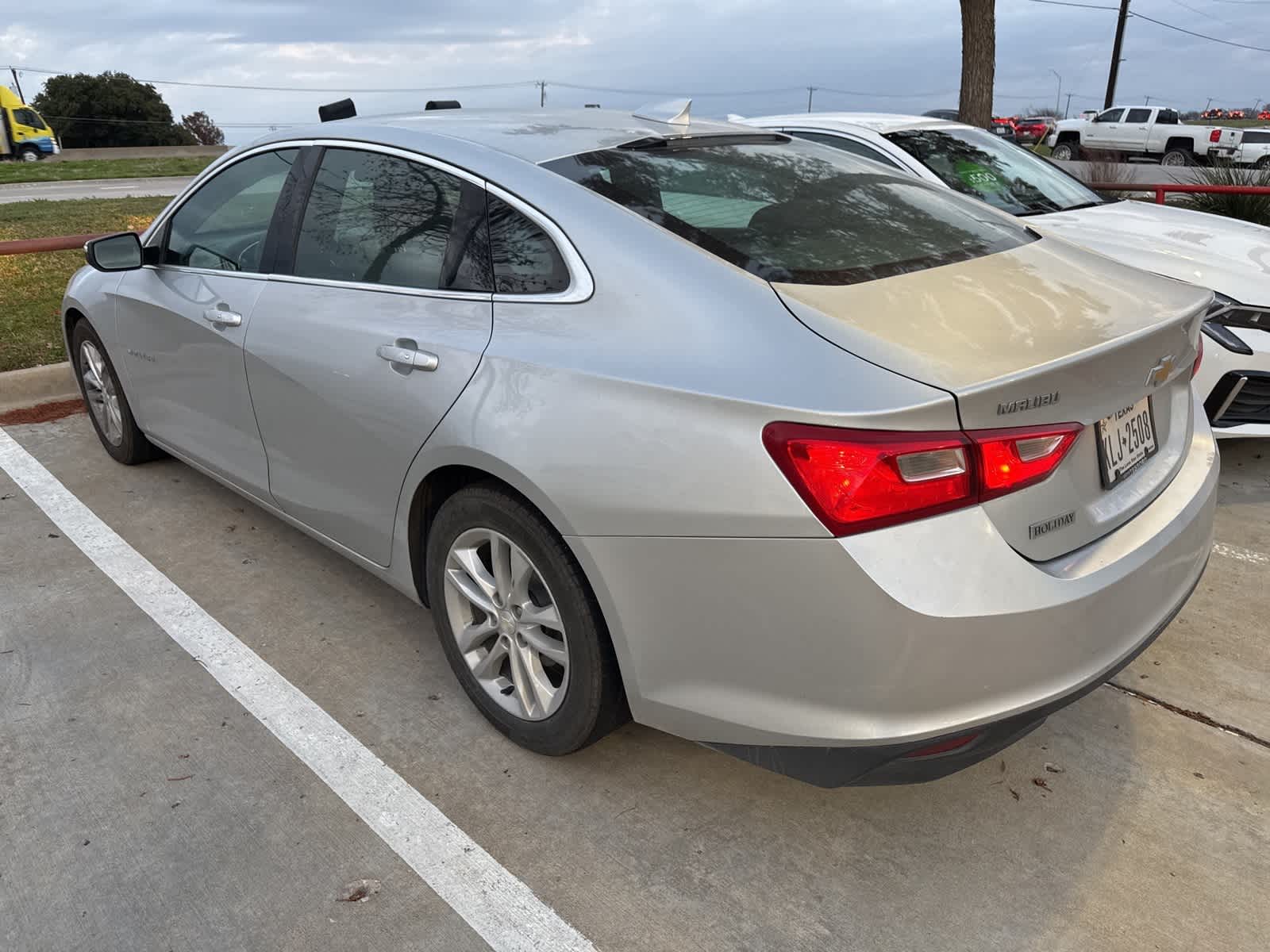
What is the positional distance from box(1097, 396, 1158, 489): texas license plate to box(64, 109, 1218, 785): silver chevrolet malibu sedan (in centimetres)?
1

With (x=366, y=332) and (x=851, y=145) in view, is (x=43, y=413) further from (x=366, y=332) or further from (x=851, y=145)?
(x=851, y=145)

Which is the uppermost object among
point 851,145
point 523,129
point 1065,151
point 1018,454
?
point 523,129

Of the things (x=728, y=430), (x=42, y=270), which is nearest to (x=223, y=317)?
(x=728, y=430)

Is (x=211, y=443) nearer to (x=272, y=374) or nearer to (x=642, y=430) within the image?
(x=272, y=374)

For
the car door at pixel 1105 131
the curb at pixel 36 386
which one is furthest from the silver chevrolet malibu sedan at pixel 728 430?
the car door at pixel 1105 131

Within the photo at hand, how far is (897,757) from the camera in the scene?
2.05m

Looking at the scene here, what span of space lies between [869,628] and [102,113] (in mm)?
58187

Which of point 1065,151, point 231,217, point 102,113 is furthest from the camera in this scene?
point 102,113

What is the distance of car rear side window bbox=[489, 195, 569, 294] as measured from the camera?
251 cm

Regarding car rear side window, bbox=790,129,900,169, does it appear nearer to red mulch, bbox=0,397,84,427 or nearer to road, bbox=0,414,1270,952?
road, bbox=0,414,1270,952

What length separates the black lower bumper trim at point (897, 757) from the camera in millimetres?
2051

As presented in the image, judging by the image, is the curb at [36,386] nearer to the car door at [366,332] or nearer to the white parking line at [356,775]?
the white parking line at [356,775]

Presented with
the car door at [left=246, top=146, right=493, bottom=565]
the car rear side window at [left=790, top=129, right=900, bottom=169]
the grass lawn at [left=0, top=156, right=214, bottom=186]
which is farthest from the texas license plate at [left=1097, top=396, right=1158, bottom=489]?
the grass lawn at [left=0, top=156, right=214, bottom=186]

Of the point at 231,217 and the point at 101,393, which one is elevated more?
the point at 231,217
